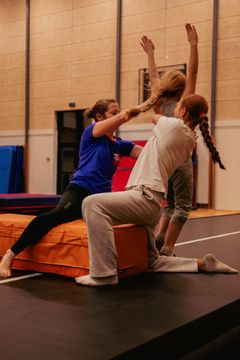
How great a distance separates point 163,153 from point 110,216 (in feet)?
1.46

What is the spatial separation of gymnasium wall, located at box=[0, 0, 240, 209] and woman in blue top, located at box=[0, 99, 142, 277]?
5.84 meters

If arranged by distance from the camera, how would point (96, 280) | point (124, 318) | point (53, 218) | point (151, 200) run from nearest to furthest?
point (124, 318) → point (96, 280) → point (151, 200) → point (53, 218)

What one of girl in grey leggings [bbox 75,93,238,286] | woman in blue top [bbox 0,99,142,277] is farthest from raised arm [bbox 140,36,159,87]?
woman in blue top [bbox 0,99,142,277]

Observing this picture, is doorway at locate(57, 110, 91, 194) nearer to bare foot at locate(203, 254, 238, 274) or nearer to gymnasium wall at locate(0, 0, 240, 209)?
gymnasium wall at locate(0, 0, 240, 209)

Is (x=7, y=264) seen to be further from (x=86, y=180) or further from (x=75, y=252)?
(x=86, y=180)

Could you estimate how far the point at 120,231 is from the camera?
247 centimetres

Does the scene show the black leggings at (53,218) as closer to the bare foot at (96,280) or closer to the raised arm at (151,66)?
the bare foot at (96,280)

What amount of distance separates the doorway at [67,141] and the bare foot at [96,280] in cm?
790

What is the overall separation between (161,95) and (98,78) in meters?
7.42

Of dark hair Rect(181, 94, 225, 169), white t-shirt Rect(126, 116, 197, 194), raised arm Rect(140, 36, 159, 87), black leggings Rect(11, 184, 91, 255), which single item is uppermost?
raised arm Rect(140, 36, 159, 87)

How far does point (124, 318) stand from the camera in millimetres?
1837

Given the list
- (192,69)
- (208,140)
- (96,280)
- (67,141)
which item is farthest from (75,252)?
(67,141)

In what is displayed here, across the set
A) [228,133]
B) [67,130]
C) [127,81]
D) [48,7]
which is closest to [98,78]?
[127,81]

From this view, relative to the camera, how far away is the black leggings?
101 inches
